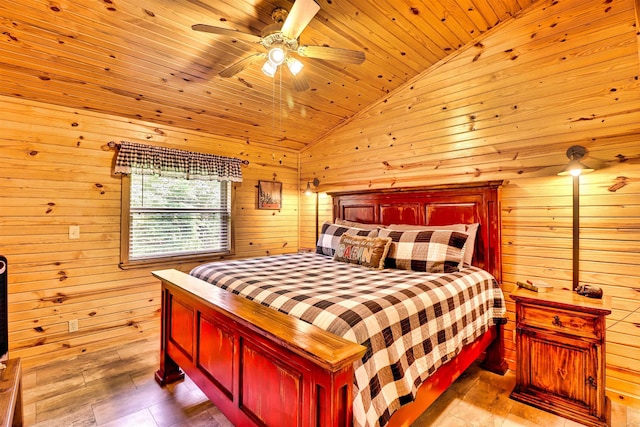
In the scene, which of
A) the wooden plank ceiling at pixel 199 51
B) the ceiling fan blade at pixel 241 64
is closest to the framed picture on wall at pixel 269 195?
the wooden plank ceiling at pixel 199 51

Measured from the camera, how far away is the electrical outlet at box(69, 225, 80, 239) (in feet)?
9.42

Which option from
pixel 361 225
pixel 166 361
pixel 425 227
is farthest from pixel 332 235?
pixel 166 361

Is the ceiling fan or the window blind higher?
the ceiling fan

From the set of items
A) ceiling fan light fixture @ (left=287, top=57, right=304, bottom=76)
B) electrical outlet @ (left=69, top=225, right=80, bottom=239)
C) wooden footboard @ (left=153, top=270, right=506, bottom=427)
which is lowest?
wooden footboard @ (left=153, top=270, right=506, bottom=427)

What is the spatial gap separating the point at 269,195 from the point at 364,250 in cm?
199

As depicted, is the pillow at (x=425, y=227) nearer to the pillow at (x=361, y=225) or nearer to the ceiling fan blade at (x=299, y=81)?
the pillow at (x=361, y=225)

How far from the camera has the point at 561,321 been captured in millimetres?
2074

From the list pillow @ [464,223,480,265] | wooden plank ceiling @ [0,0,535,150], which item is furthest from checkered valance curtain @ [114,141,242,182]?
pillow @ [464,223,480,265]

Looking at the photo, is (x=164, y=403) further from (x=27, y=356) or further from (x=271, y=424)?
(x=27, y=356)

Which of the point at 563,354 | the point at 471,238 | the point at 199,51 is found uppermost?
the point at 199,51

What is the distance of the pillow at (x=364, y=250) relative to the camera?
267 cm

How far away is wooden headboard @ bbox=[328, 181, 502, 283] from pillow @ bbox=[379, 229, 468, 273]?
367 millimetres

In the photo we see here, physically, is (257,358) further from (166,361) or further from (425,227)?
(425,227)

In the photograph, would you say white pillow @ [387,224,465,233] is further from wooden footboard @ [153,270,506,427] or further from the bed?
wooden footboard @ [153,270,506,427]
